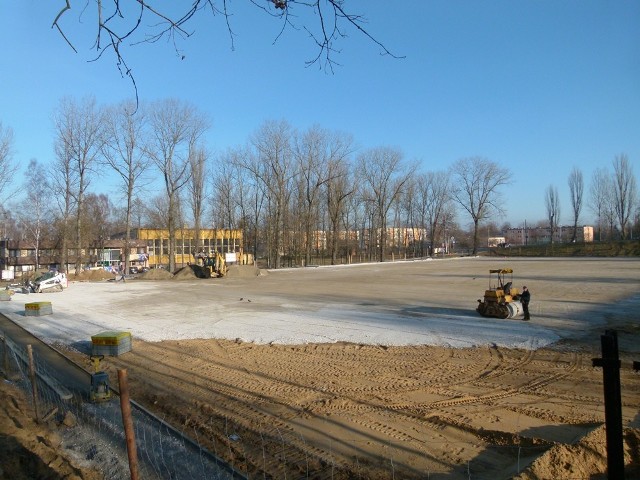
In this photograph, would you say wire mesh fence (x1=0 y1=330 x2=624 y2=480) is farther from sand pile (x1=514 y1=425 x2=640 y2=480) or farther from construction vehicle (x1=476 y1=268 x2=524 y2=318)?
construction vehicle (x1=476 y1=268 x2=524 y2=318)

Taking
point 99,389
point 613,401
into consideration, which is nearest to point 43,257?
point 99,389

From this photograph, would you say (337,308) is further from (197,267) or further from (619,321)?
(197,267)

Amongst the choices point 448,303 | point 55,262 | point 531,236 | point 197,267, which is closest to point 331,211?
point 197,267

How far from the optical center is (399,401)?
7.79m

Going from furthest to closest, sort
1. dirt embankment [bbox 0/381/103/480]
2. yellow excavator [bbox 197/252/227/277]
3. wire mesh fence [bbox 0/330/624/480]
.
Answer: yellow excavator [bbox 197/252/227/277]
wire mesh fence [bbox 0/330/624/480]
dirt embankment [bbox 0/381/103/480]

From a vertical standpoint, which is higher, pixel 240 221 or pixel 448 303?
pixel 240 221

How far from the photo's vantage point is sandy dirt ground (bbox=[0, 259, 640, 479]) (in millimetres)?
5434

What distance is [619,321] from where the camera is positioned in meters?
15.7

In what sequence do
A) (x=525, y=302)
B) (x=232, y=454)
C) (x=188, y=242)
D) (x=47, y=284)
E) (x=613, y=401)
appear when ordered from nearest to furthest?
(x=613, y=401) → (x=232, y=454) → (x=525, y=302) → (x=47, y=284) → (x=188, y=242)

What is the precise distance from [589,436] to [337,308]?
1515 cm

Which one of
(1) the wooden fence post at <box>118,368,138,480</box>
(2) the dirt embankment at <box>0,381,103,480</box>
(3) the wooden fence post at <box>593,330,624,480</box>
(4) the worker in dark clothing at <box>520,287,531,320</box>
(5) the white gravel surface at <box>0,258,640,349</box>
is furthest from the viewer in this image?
(4) the worker in dark clothing at <box>520,287,531,320</box>

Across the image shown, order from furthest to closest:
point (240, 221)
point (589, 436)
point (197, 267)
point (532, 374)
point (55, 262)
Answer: point (240, 221)
point (55, 262)
point (197, 267)
point (532, 374)
point (589, 436)

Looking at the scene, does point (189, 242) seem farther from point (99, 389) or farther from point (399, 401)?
point (399, 401)

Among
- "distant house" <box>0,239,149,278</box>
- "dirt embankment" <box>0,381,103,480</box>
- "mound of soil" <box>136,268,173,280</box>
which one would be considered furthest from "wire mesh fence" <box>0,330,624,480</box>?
"distant house" <box>0,239,149,278</box>
